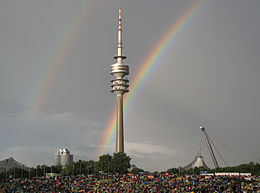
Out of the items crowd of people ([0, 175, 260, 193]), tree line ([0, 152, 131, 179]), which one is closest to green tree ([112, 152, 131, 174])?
tree line ([0, 152, 131, 179])

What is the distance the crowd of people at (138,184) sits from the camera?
271 feet

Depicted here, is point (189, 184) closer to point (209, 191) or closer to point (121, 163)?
point (209, 191)

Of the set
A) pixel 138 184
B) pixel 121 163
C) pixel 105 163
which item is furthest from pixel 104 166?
pixel 138 184

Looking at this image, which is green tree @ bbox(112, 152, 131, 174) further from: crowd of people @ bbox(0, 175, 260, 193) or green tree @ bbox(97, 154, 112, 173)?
crowd of people @ bbox(0, 175, 260, 193)

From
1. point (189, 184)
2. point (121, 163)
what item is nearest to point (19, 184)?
point (189, 184)

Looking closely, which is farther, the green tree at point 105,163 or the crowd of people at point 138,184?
the green tree at point 105,163

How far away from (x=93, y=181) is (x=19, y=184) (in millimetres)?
16668

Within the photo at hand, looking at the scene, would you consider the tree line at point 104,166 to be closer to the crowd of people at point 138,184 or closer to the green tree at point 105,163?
the green tree at point 105,163

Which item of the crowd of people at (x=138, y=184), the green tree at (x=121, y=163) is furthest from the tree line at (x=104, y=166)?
the crowd of people at (x=138, y=184)

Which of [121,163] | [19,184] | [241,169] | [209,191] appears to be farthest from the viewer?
[121,163]

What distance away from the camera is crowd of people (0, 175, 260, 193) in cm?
8269

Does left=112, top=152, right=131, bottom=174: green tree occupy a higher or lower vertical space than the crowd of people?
higher

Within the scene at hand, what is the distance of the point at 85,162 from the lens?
196500 millimetres

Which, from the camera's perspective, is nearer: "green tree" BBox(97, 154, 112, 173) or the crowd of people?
the crowd of people
